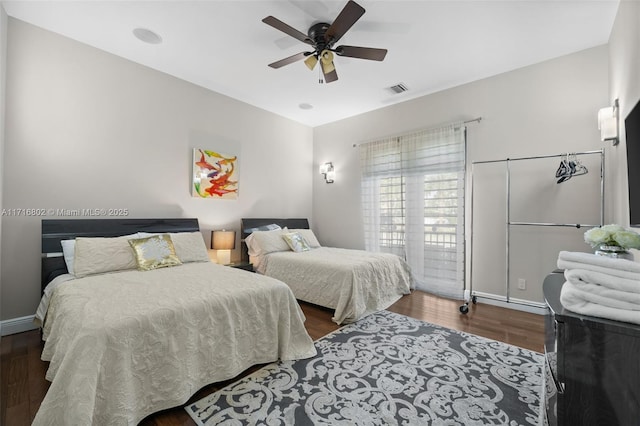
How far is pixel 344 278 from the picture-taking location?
3.12 m

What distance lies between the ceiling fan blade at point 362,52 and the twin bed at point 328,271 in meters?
2.11

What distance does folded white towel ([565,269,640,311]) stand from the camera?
94cm

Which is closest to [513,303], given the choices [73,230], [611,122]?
[611,122]

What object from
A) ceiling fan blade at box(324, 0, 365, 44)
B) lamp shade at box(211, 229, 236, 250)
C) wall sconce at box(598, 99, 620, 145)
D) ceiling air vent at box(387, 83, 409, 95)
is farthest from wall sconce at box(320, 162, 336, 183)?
wall sconce at box(598, 99, 620, 145)

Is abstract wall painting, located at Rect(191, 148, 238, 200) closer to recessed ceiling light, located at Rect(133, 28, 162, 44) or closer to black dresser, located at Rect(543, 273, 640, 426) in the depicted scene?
recessed ceiling light, located at Rect(133, 28, 162, 44)

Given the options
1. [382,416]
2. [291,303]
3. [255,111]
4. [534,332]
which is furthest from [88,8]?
[534,332]

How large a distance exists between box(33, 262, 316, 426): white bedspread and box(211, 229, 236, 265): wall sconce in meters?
1.26

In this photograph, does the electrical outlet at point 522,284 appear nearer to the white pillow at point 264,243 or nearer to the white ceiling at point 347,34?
the white ceiling at point 347,34

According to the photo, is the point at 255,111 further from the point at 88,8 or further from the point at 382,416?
the point at 382,416

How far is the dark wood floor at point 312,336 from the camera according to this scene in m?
1.67

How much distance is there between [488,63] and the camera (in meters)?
3.35

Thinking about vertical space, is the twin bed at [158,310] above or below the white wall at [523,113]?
below

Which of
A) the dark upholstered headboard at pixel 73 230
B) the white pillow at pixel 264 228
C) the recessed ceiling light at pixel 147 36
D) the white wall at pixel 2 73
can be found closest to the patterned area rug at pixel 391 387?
the dark upholstered headboard at pixel 73 230

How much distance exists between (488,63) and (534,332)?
3.01m
